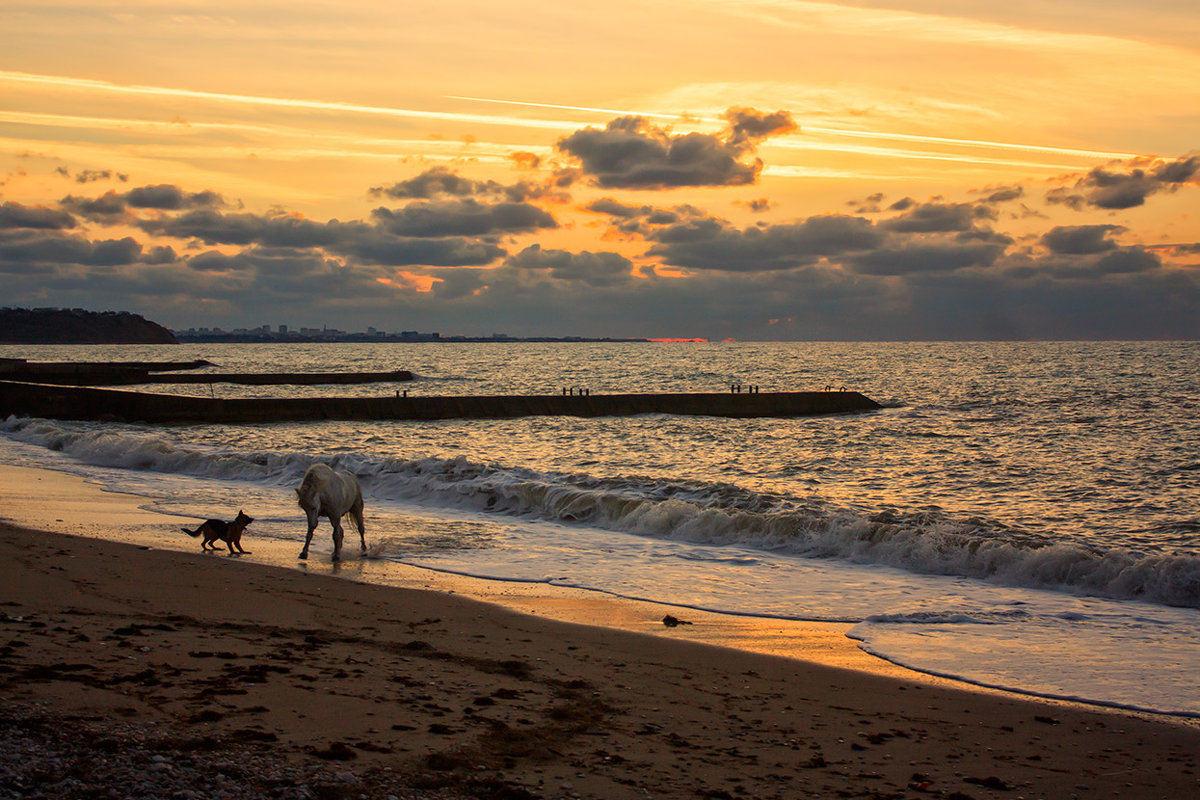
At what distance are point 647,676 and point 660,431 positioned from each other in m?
31.9

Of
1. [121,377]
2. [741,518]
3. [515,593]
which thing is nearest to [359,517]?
[515,593]

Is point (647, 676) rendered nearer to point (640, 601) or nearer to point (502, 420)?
point (640, 601)

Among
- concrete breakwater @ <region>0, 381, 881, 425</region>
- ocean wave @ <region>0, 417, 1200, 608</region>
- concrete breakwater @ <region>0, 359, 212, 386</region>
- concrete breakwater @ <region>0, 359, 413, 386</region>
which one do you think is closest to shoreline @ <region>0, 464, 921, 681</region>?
ocean wave @ <region>0, 417, 1200, 608</region>

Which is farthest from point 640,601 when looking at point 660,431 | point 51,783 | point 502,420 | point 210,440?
point 502,420

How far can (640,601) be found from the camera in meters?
10.7

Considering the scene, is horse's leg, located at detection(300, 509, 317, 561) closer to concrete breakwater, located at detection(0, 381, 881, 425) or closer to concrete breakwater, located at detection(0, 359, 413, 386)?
concrete breakwater, located at detection(0, 381, 881, 425)

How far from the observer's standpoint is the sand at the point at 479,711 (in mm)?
4750

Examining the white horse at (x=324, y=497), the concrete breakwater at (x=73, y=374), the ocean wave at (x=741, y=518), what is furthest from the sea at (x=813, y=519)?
the concrete breakwater at (x=73, y=374)

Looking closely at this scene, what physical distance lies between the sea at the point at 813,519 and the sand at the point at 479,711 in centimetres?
130

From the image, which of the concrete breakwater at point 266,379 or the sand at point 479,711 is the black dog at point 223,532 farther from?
the concrete breakwater at point 266,379

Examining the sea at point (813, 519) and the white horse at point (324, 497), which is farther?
the white horse at point (324, 497)

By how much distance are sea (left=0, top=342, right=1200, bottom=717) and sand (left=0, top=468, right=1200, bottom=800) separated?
1.30 meters

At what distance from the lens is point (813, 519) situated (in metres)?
15.6

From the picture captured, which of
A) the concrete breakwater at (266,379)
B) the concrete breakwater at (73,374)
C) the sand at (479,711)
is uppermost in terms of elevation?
the sand at (479,711)
